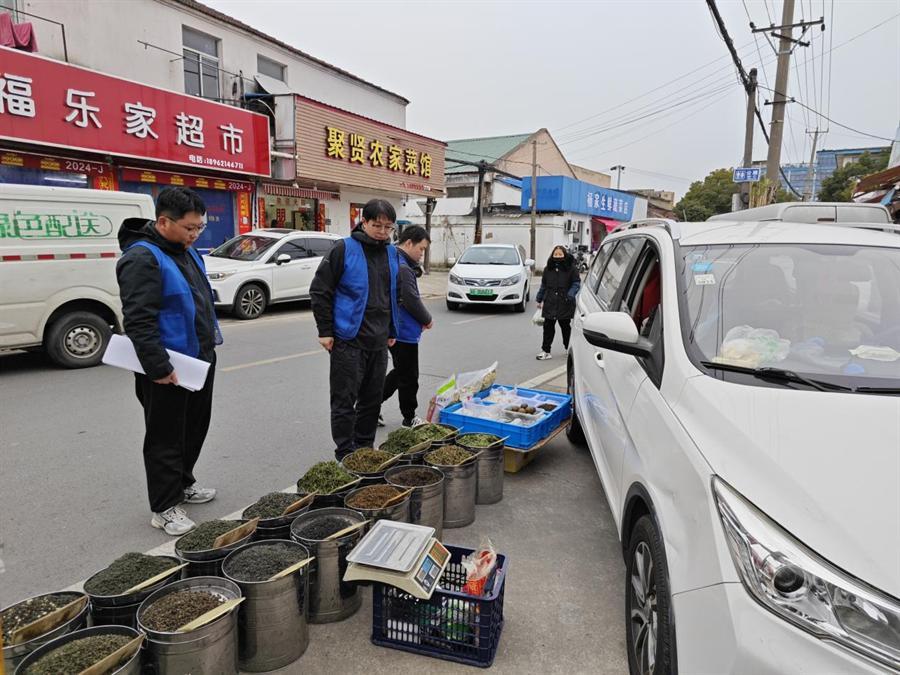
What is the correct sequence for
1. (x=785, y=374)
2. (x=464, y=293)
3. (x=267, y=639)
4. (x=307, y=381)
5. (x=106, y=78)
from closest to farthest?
1. (x=785, y=374)
2. (x=267, y=639)
3. (x=307, y=381)
4. (x=106, y=78)
5. (x=464, y=293)

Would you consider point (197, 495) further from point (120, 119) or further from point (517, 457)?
point (120, 119)

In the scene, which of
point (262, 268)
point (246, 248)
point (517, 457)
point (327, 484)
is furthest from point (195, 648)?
point (246, 248)

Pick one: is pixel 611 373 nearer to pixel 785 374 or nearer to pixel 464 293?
pixel 785 374

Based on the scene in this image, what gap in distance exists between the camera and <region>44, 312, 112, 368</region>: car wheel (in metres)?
7.06

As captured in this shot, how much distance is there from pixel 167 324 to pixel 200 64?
13.8 m

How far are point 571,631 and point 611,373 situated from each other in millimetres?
1321

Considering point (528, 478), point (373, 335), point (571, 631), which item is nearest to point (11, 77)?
point (373, 335)

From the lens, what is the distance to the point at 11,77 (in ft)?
33.7

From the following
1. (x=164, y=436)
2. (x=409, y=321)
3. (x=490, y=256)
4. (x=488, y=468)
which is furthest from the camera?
(x=490, y=256)

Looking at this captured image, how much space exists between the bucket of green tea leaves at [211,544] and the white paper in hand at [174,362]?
0.90m

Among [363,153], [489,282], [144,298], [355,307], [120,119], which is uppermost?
[363,153]

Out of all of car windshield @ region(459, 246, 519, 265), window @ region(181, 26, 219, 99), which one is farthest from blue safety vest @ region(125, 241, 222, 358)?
window @ region(181, 26, 219, 99)

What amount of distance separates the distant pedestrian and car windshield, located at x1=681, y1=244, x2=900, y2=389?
2404 millimetres

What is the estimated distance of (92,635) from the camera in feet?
6.58
